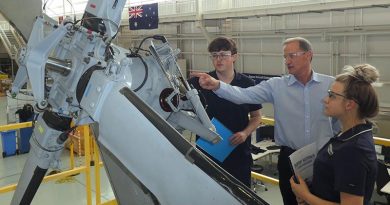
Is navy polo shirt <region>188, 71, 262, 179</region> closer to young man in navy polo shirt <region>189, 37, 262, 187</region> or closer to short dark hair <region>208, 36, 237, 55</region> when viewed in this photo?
young man in navy polo shirt <region>189, 37, 262, 187</region>

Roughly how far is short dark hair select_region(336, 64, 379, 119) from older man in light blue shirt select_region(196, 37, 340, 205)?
0.55m

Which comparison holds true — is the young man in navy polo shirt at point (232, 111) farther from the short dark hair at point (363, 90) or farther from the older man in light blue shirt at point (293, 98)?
A: the short dark hair at point (363, 90)

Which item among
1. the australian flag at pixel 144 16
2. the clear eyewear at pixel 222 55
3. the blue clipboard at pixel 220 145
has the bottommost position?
the blue clipboard at pixel 220 145

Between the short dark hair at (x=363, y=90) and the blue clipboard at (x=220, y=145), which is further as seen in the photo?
the blue clipboard at (x=220, y=145)

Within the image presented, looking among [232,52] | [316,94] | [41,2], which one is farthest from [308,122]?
[41,2]

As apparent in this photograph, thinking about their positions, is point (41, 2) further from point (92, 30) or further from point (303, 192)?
point (303, 192)

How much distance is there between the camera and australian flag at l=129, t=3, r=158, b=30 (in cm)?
1209

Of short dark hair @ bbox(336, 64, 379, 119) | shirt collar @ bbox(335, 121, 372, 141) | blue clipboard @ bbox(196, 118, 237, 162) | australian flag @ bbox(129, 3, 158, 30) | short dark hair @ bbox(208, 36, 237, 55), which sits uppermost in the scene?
australian flag @ bbox(129, 3, 158, 30)

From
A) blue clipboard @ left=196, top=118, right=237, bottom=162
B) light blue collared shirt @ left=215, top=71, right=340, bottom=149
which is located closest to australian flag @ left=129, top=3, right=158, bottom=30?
blue clipboard @ left=196, top=118, right=237, bottom=162

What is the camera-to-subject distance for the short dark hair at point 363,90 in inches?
67.6

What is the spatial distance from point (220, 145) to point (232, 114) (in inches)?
11.0

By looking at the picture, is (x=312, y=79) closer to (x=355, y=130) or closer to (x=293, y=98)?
(x=293, y=98)

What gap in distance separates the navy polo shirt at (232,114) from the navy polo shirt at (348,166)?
1104 millimetres

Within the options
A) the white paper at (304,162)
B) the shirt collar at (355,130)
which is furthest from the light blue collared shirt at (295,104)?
the shirt collar at (355,130)
